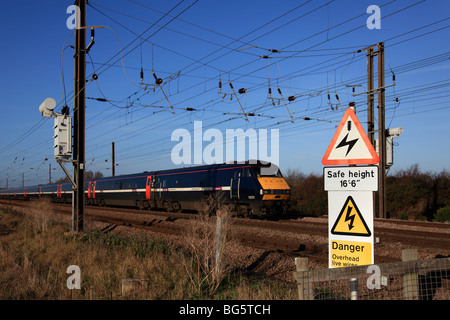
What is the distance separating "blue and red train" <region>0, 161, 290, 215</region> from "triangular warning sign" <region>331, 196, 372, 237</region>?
763cm

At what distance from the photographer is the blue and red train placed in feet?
66.8

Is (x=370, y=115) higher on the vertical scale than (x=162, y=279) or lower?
higher

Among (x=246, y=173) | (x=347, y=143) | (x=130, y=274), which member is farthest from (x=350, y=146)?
(x=246, y=173)

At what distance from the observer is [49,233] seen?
569 inches

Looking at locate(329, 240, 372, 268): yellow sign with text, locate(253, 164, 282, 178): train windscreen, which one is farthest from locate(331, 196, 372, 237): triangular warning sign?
locate(253, 164, 282, 178): train windscreen

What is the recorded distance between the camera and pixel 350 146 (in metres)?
4.61

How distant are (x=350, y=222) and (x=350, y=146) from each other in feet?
2.95

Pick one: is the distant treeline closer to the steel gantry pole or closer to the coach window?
the coach window

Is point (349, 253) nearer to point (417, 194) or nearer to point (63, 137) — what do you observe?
point (63, 137)

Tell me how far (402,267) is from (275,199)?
15.4m

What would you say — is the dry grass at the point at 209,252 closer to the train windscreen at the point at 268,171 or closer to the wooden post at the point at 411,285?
the wooden post at the point at 411,285

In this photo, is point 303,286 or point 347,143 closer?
point 303,286
